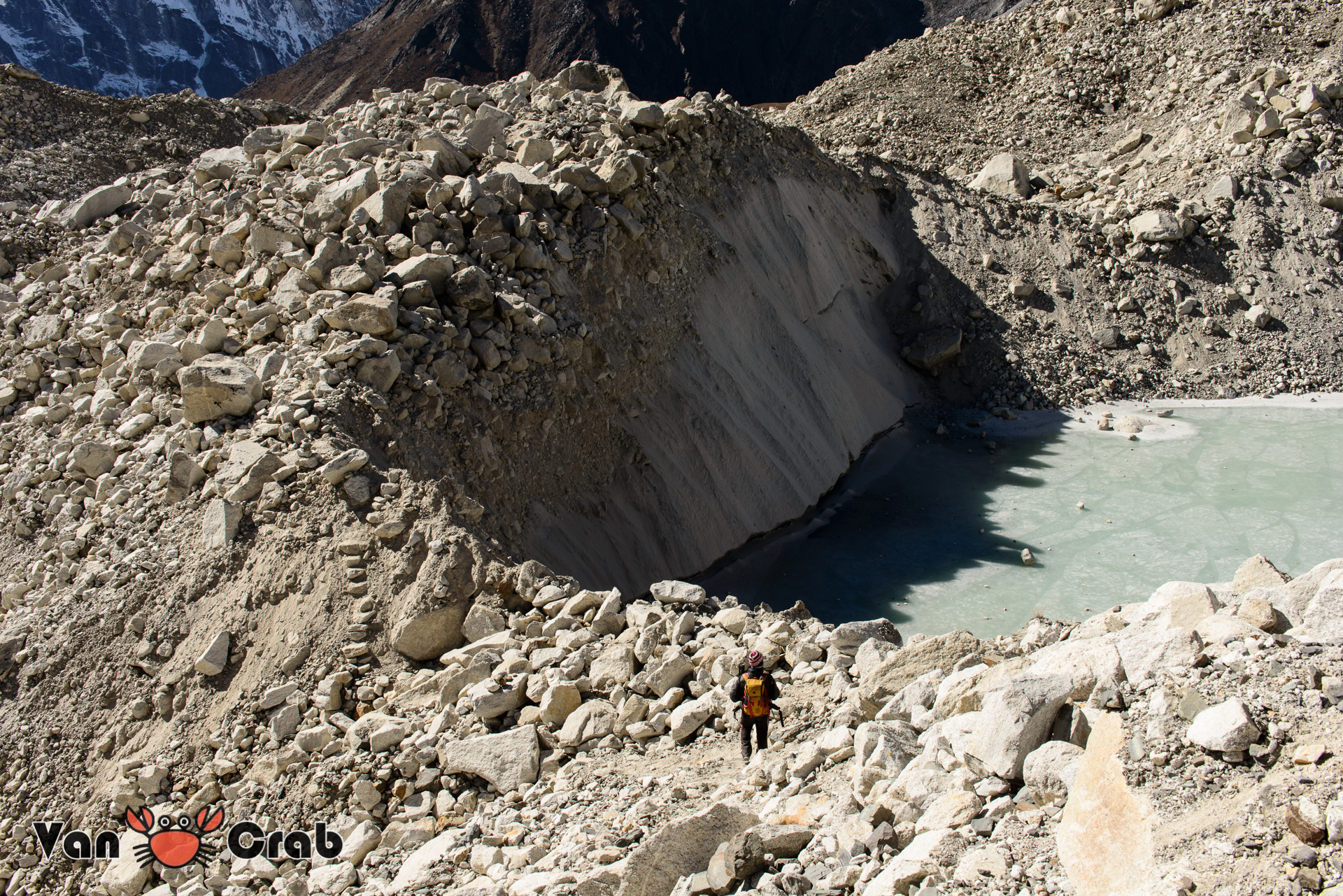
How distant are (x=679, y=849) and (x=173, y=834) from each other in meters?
3.04

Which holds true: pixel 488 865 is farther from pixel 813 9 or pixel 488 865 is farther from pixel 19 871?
pixel 813 9

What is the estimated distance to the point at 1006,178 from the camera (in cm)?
1683

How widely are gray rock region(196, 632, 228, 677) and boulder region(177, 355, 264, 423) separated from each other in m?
1.79

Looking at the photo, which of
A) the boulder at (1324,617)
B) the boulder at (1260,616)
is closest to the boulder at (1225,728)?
the boulder at (1324,617)

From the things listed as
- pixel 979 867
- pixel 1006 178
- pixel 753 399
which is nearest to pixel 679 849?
pixel 979 867

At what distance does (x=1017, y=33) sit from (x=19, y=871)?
78.7 ft

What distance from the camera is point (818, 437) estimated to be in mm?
10836

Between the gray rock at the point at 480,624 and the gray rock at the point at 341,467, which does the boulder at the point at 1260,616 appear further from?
the gray rock at the point at 341,467

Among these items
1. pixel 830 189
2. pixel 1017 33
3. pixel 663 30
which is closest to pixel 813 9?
pixel 663 30

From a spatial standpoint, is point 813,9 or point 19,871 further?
point 813,9

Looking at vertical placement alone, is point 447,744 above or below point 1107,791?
above

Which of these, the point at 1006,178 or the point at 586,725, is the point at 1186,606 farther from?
the point at 1006,178

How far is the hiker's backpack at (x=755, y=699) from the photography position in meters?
4.25

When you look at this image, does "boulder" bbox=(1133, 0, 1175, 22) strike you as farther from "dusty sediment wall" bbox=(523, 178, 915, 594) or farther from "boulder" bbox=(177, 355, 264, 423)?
"boulder" bbox=(177, 355, 264, 423)
